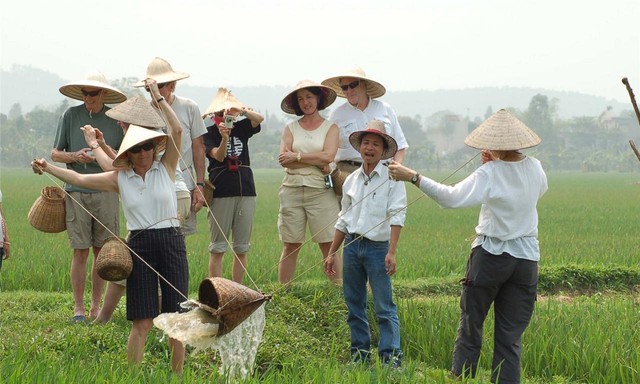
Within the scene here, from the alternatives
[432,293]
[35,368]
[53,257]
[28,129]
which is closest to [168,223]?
[35,368]

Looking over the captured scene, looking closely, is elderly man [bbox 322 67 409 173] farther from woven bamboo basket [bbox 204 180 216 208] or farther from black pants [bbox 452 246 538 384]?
black pants [bbox 452 246 538 384]

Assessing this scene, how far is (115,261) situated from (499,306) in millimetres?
2166

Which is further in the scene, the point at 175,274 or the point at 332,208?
the point at 332,208

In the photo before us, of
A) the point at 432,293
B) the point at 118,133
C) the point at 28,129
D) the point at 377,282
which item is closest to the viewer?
the point at 377,282

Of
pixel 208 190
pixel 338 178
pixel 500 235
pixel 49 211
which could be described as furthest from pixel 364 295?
pixel 49 211

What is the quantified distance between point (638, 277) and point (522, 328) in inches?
223

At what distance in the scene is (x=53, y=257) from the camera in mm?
9898

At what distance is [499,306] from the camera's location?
5.12 metres

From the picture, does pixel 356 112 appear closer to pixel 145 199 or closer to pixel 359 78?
pixel 359 78

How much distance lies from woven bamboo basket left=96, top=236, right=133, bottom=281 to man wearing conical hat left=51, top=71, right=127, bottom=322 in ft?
4.62

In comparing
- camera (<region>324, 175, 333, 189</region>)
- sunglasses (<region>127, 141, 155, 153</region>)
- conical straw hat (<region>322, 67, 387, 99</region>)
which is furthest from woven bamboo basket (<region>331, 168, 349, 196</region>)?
sunglasses (<region>127, 141, 155, 153</region>)

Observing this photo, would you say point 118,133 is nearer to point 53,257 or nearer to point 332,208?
point 332,208

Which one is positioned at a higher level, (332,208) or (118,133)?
(118,133)

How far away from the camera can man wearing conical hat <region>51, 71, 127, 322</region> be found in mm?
6582
